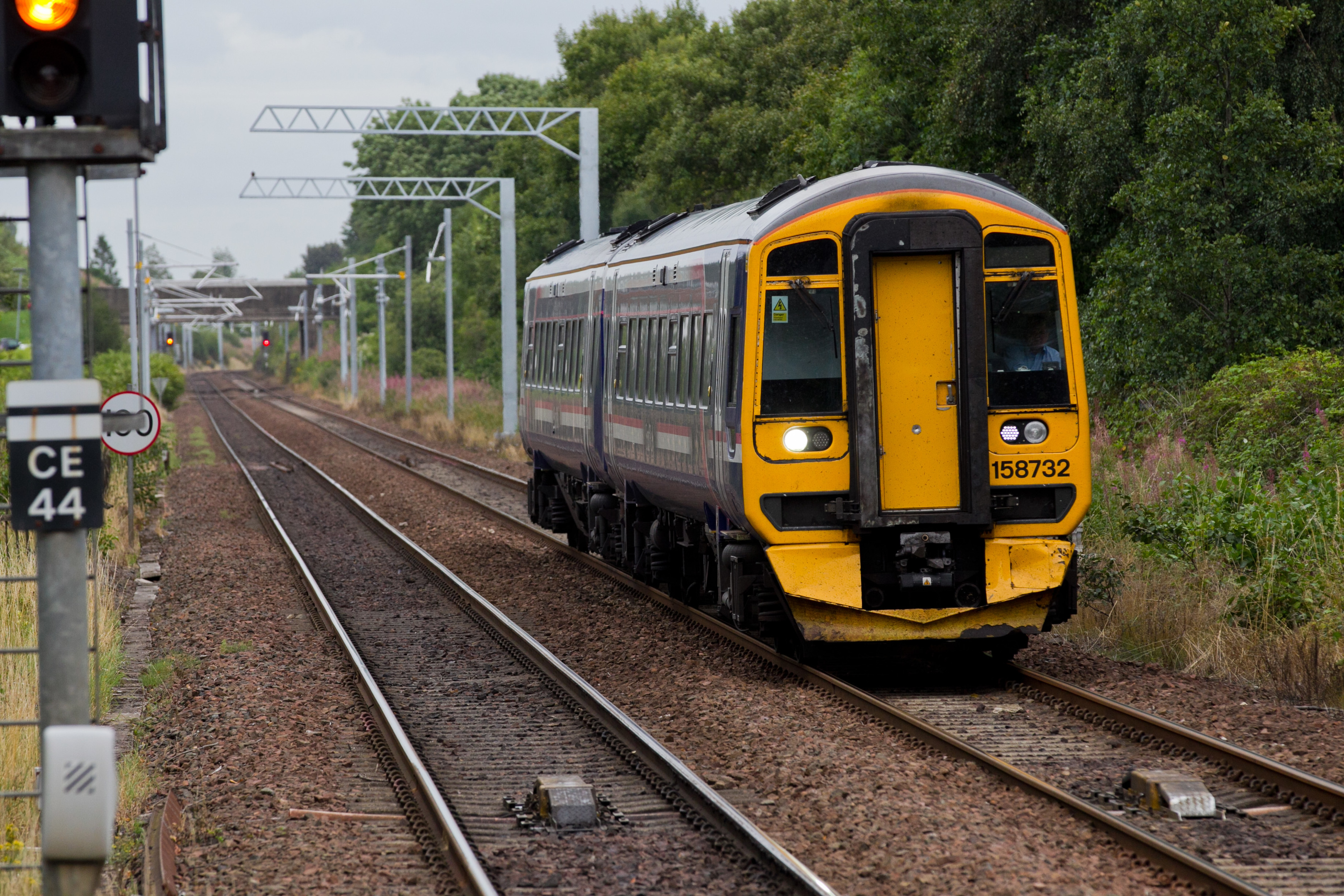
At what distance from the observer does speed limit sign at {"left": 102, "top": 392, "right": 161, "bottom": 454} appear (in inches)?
619

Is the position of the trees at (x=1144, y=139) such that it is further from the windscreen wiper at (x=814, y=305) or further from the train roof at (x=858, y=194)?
the windscreen wiper at (x=814, y=305)

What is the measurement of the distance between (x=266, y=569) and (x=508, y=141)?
41482 mm

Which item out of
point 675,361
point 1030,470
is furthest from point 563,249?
point 1030,470

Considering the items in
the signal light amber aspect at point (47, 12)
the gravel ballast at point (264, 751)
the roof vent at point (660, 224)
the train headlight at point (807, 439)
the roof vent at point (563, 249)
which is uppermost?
the roof vent at point (563, 249)

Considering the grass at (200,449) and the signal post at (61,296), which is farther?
the grass at (200,449)

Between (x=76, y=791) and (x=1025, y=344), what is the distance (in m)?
7.37

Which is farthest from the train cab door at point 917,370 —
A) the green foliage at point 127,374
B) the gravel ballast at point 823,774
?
the green foliage at point 127,374

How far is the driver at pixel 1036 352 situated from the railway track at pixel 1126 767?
6.67ft

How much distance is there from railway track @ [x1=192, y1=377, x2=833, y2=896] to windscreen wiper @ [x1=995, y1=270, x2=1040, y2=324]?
3.58m

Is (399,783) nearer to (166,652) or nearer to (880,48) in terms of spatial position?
(166,652)

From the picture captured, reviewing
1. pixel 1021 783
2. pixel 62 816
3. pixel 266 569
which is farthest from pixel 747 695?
pixel 266 569

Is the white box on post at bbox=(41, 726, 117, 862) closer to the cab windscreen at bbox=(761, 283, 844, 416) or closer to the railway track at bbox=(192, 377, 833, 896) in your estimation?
the railway track at bbox=(192, 377, 833, 896)

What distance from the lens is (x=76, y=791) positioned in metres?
4.51

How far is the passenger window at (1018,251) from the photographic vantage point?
1038 cm
